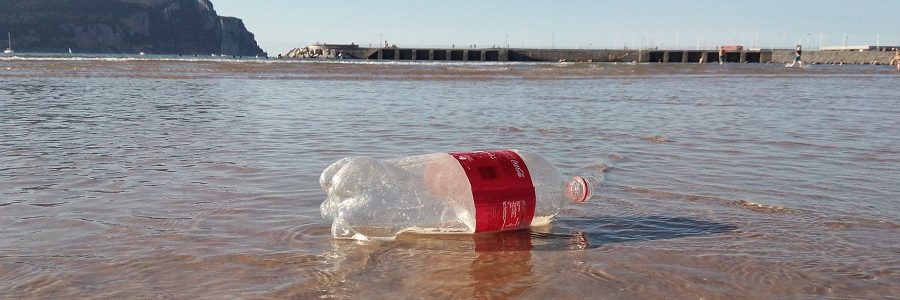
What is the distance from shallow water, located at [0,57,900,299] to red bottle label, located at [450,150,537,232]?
0.08m

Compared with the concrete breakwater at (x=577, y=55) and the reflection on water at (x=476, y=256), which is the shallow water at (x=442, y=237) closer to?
the reflection on water at (x=476, y=256)

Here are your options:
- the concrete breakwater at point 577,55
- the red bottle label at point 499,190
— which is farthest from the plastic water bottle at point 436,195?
the concrete breakwater at point 577,55

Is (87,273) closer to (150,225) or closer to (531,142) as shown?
(150,225)

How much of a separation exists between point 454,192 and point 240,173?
1.77 m

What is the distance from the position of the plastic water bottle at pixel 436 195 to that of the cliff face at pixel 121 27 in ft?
504

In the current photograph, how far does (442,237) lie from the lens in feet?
9.38

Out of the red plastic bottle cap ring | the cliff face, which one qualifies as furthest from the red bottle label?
the cliff face

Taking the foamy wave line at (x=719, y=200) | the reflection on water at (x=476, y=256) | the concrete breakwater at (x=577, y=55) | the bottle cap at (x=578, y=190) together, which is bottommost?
the reflection on water at (x=476, y=256)

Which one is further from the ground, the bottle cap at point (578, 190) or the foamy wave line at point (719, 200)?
the bottle cap at point (578, 190)

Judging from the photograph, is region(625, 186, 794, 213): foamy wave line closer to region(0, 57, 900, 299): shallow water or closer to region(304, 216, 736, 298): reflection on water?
region(0, 57, 900, 299): shallow water

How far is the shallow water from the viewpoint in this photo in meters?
2.27

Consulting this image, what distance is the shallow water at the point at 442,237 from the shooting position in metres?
2.27

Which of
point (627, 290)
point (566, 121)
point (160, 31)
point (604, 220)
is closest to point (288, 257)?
point (627, 290)

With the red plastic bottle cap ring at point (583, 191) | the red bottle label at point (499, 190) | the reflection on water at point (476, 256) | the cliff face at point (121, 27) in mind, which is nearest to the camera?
the reflection on water at point (476, 256)
